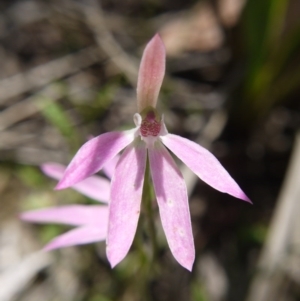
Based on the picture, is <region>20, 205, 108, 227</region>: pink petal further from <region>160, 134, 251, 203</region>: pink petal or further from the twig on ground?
the twig on ground

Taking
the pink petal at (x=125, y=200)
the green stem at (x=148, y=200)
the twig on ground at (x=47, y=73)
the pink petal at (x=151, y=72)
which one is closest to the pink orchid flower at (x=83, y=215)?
the green stem at (x=148, y=200)

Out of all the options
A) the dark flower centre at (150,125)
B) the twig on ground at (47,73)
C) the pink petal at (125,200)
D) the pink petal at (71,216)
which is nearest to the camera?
the pink petal at (125,200)

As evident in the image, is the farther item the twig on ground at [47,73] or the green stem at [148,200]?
the twig on ground at [47,73]

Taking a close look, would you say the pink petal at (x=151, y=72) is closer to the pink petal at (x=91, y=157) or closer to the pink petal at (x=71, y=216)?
the pink petal at (x=91, y=157)

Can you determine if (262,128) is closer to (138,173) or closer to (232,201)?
(232,201)

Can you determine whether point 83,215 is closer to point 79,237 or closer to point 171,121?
point 79,237

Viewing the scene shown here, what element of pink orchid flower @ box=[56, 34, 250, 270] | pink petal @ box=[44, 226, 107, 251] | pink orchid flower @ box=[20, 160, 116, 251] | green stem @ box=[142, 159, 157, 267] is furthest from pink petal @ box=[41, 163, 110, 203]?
pink orchid flower @ box=[56, 34, 250, 270]

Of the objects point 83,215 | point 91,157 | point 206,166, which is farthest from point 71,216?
point 206,166

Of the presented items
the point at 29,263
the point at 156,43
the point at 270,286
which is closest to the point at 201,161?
the point at 156,43
